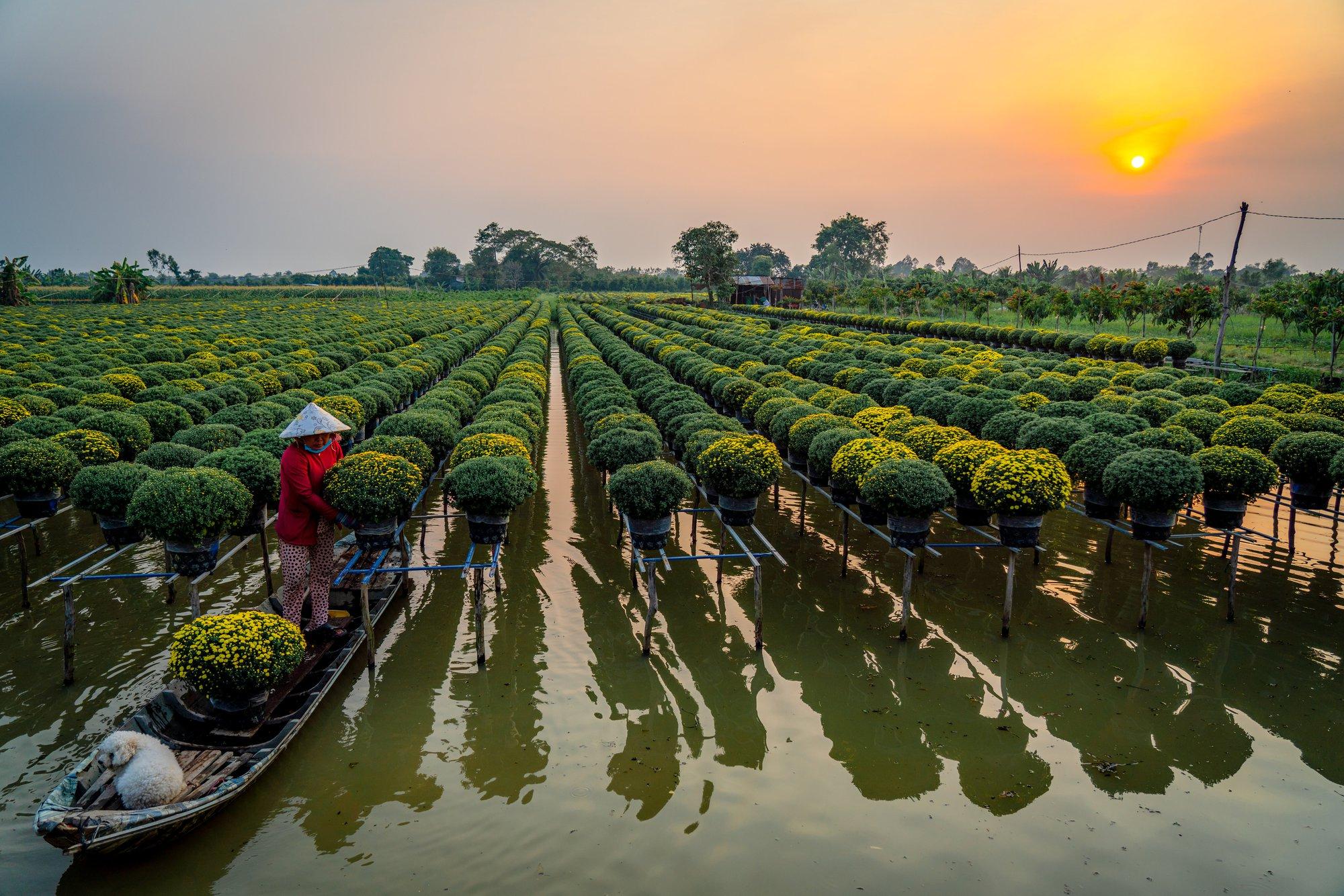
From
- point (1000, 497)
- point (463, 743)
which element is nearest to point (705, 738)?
point (463, 743)

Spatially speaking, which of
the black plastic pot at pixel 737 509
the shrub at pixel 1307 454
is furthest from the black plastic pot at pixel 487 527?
the shrub at pixel 1307 454

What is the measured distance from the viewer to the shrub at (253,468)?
1074 centimetres

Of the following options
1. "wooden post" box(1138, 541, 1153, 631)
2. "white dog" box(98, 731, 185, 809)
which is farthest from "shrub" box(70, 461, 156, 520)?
"wooden post" box(1138, 541, 1153, 631)

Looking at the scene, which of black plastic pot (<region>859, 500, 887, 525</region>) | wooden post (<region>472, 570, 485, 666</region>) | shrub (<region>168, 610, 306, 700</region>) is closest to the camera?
shrub (<region>168, 610, 306, 700</region>)

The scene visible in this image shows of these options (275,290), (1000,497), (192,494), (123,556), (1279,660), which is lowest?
(1279,660)

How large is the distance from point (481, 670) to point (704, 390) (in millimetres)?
15815

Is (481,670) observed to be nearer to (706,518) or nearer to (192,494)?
(192,494)

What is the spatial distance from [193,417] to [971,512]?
19.2 meters

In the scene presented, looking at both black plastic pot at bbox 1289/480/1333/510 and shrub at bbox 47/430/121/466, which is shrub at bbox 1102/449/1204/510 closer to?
black plastic pot at bbox 1289/480/1333/510

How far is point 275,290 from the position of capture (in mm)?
134375

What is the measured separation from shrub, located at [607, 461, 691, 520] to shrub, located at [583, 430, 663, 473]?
2.15 m

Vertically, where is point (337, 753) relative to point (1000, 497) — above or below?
below

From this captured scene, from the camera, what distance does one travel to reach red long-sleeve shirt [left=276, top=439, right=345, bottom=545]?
369 inches

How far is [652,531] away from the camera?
1109cm
